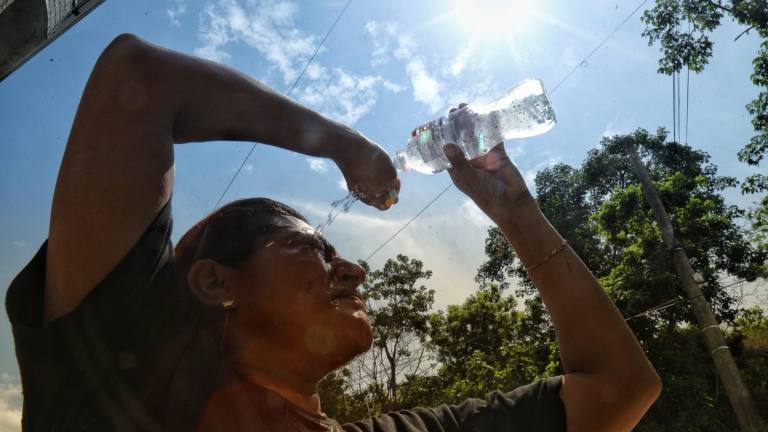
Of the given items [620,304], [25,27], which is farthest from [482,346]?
[25,27]

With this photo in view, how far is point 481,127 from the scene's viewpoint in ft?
10.5

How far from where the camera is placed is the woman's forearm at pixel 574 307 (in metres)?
1.57

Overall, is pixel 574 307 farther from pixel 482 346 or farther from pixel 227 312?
pixel 482 346

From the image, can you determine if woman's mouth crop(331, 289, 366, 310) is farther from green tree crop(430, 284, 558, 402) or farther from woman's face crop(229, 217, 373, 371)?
green tree crop(430, 284, 558, 402)

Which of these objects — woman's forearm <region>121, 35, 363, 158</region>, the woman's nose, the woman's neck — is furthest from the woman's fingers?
the woman's neck

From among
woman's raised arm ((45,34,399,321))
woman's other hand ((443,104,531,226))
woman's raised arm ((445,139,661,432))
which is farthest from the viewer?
woman's other hand ((443,104,531,226))

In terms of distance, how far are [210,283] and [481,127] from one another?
242 centimetres

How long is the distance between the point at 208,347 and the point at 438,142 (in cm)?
226

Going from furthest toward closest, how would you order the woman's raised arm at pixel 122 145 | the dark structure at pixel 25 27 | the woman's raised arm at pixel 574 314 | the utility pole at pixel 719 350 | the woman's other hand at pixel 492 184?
the utility pole at pixel 719 350
the dark structure at pixel 25 27
the woman's other hand at pixel 492 184
the woman's raised arm at pixel 574 314
the woman's raised arm at pixel 122 145

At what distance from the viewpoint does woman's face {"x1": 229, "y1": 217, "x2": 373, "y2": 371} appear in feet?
4.01

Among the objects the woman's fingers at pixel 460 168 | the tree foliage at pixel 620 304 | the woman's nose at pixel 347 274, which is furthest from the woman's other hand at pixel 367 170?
the tree foliage at pixel 620 304

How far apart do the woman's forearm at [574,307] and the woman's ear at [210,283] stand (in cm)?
111

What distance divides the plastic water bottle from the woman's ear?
2013 millimetres

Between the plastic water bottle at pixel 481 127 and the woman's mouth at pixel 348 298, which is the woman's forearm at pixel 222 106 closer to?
the woman's mouth at pixel 348 298
